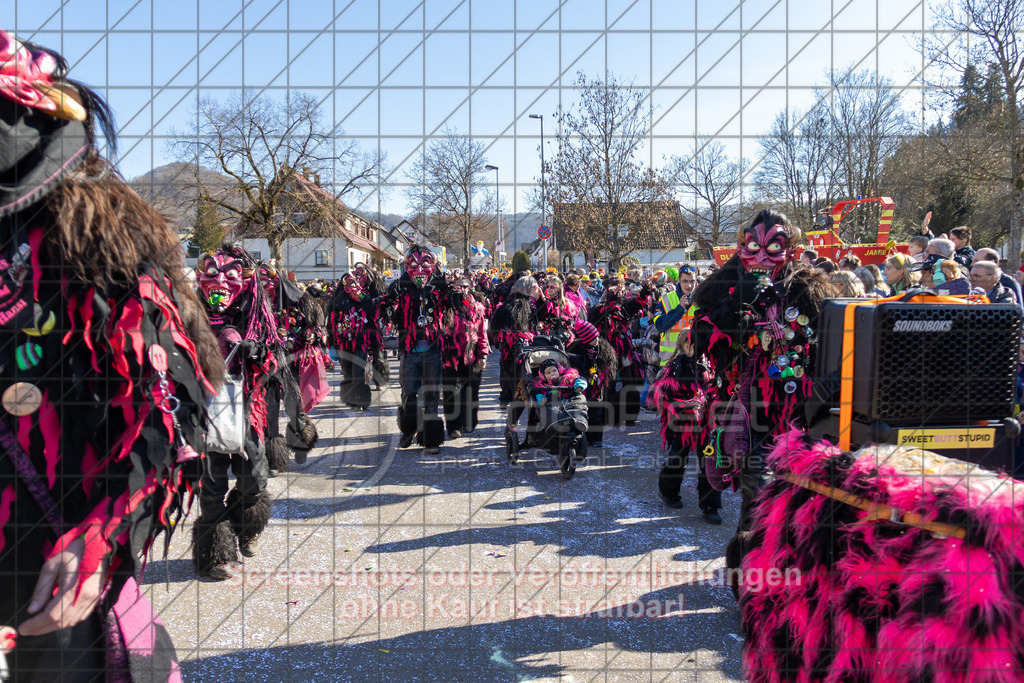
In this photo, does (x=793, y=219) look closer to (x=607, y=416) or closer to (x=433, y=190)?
(x=433, y=190)

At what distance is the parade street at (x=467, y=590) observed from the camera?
3.00 metres

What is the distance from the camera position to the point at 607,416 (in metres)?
8.18

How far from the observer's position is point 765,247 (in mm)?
3662

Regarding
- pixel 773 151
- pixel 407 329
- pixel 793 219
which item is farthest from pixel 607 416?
pixel 773 151

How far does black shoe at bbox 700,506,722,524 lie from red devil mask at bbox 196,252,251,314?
334 centimetres

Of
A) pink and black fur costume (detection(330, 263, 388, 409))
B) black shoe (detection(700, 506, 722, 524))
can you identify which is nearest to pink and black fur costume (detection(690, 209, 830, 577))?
black shoe (detection(700, 506, 722, 524))

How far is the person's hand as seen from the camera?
5.68ft

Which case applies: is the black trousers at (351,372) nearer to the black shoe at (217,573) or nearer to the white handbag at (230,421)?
the black shoe at (217,573)

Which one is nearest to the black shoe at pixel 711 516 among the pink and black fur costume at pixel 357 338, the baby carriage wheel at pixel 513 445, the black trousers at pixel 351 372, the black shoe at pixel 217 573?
the baby carriage wheel at pixel 513 445

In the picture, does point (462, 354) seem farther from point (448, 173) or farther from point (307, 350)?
point (448, 173)

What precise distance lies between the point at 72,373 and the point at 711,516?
404 cm

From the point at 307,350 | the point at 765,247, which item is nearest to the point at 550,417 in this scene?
the point at 307,350

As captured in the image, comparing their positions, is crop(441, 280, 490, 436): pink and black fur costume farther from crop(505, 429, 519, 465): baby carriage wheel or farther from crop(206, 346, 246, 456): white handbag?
crop(206, 346, 246, 456): white handbag

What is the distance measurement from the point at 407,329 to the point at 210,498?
10.0 feet
